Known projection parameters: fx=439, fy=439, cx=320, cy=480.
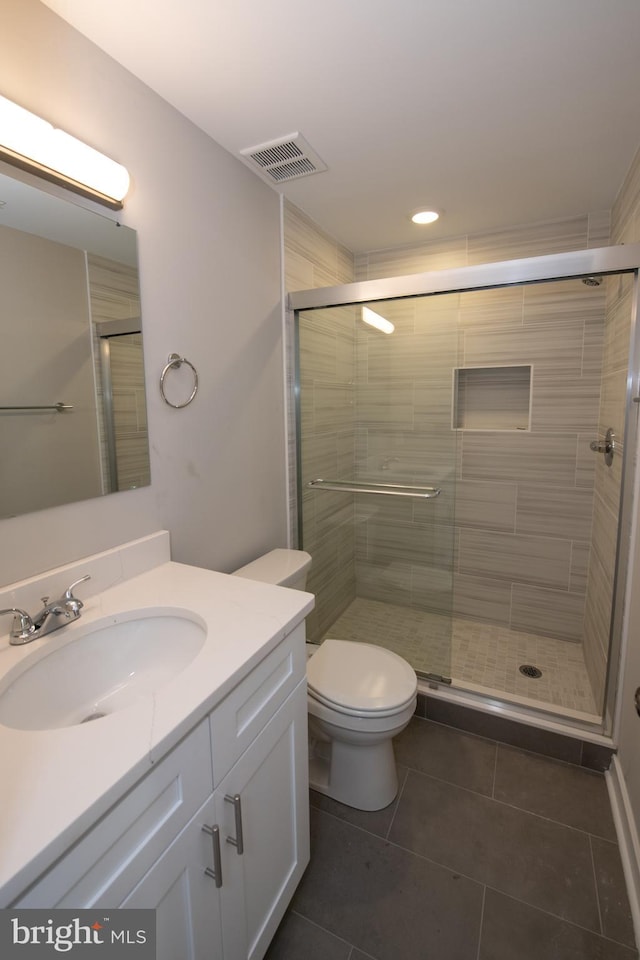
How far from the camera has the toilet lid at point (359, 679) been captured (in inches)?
58.1

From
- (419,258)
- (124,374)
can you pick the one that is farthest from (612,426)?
(124,374)

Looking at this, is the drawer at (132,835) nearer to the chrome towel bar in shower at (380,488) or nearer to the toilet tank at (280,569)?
the toilet tank at (280,569)

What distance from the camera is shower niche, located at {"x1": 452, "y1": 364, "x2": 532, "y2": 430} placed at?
8.35 ft

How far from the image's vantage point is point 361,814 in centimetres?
155

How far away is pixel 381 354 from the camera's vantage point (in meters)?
2.36

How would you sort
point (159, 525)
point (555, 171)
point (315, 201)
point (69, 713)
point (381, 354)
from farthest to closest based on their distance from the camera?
point (381, 354) → point (315, 201) → point (555, 171) → point (159, 525) → point (69, 713)

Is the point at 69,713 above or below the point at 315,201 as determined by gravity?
below

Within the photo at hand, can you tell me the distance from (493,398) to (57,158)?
7.55ft

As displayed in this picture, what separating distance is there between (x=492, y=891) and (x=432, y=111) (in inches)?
96.0

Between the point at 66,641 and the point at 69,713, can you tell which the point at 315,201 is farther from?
the point at 69,713

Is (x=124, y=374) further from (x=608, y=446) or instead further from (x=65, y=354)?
(x=608, y=446)

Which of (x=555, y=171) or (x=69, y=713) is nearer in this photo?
(x=69, y=713)

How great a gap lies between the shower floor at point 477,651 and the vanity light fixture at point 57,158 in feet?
7.08

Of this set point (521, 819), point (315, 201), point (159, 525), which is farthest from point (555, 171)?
point (521, 819)
